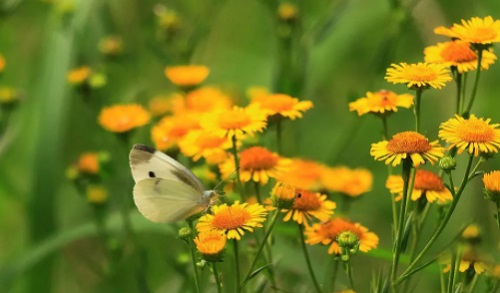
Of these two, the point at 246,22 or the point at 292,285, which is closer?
the point at 292,285

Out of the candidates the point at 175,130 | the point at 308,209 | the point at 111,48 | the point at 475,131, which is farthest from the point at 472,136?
the point at 111,48

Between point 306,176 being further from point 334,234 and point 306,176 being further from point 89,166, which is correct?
point 89,166

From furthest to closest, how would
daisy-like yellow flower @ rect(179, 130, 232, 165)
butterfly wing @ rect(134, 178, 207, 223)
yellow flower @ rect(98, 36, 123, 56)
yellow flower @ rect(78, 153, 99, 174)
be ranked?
yellow flower @ rect(98, 36, 123, 56) < yellow flower @ rect(78, 153, 99, 174) < daisy-like yellow flower @ rect(179, 130, 232, 165) < butterfly wing @ rect(134, 178, 207, 223)

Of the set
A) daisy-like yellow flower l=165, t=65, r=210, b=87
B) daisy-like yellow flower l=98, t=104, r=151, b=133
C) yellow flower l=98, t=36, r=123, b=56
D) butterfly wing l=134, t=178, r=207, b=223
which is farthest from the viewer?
yellow flower l=98, t=36, r=123, b=56

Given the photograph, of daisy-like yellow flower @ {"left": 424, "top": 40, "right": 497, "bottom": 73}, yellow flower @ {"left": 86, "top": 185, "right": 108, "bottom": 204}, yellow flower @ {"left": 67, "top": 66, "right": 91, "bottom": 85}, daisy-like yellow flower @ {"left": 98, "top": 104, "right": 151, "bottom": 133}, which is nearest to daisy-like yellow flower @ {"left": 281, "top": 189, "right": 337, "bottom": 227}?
daisy-like yellow flower @ {"left": 424, "top": 40, "right": 497, "bottom": 73}

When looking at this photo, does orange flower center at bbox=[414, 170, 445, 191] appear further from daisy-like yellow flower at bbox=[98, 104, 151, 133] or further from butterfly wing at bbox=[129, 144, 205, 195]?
daisy-like yellow flower at bbox=[98, 104, 151, 133]

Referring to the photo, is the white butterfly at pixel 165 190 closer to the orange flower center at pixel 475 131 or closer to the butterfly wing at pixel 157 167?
the butterfly wing at pixel 157 167

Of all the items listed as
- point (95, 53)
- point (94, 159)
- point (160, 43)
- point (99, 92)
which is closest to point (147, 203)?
point (94, 159)

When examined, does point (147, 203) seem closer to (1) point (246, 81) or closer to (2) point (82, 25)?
(2) point (82, 25)
